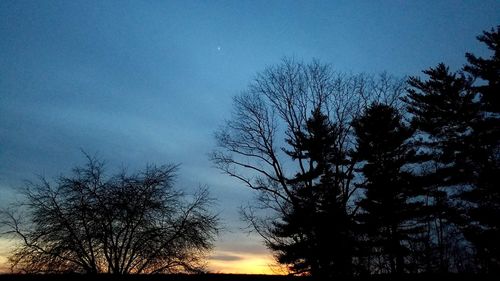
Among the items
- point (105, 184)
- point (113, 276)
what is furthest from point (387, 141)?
point (113, 276)

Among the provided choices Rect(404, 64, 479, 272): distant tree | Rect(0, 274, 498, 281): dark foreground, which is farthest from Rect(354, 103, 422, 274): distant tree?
Rect(0, 274, 498, 281): dark foreground

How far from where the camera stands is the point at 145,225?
54.3ft

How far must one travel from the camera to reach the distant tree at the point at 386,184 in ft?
84.1

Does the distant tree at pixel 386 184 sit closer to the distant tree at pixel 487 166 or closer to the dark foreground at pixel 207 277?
the distant tree at pixel 487 166

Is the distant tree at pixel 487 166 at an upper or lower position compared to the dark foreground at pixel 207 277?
upper

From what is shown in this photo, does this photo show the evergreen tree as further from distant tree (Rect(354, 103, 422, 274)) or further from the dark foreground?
the dark foreground

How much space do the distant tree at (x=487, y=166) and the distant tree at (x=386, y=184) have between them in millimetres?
3977

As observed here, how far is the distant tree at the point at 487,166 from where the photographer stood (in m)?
21.3

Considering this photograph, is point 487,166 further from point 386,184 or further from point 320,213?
point 320,213

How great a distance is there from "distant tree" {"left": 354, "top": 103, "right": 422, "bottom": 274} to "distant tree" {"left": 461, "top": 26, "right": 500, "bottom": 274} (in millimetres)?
3977

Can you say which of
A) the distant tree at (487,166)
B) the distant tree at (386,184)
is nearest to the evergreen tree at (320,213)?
the distant tree at (386,184)

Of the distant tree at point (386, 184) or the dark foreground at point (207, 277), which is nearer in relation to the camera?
the dark foreground at point (207, 277)

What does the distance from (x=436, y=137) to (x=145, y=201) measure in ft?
67.1

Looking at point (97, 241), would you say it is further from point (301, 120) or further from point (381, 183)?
point (381, 183)
